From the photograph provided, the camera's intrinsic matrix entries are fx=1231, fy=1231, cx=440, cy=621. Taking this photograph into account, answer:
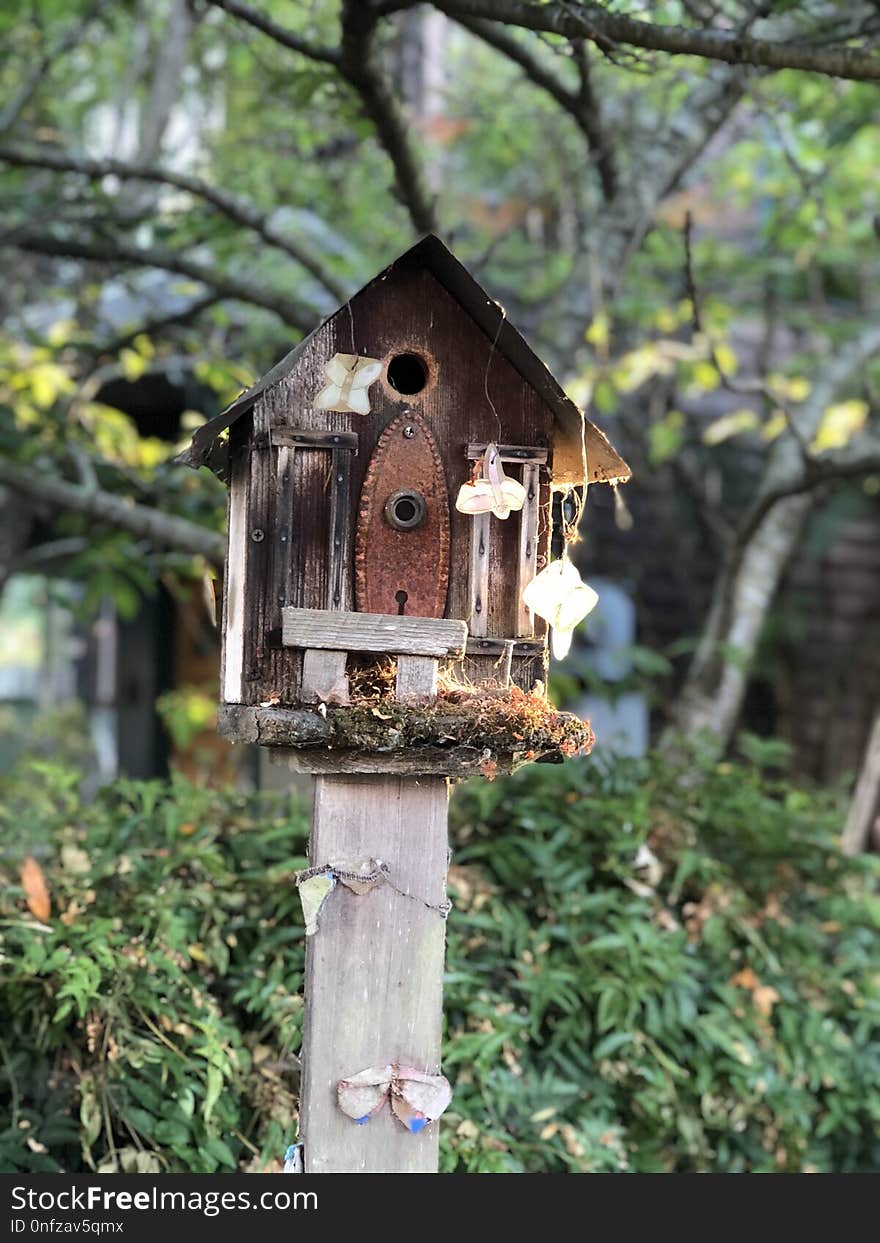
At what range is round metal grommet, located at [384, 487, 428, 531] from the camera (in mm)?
2611

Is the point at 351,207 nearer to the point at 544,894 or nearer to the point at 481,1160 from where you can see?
the point at 544,894

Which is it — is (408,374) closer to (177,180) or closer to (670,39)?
(670,39)

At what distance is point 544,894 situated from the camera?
429 centimetres

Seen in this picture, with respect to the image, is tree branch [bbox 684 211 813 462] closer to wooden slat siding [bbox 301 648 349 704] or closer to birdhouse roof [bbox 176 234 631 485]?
birdhouse roof [bbox 176 234 631 485]

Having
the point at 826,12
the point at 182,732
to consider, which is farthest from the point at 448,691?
the point at 182,732

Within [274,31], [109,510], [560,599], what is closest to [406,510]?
[560,599]

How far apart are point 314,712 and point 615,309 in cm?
484

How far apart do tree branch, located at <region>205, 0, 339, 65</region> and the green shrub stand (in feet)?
7.87

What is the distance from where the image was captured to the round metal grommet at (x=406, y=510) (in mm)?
2611

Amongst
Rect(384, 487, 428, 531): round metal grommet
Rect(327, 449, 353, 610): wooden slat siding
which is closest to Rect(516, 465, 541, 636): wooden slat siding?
Rect(384, 487, 428, 531): round metal grommet

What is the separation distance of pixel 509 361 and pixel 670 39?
970 mm

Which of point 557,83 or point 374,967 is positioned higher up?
point 557,83

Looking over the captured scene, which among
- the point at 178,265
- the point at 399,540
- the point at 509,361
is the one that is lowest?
the point at 399,540

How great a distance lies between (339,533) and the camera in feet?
8.46
